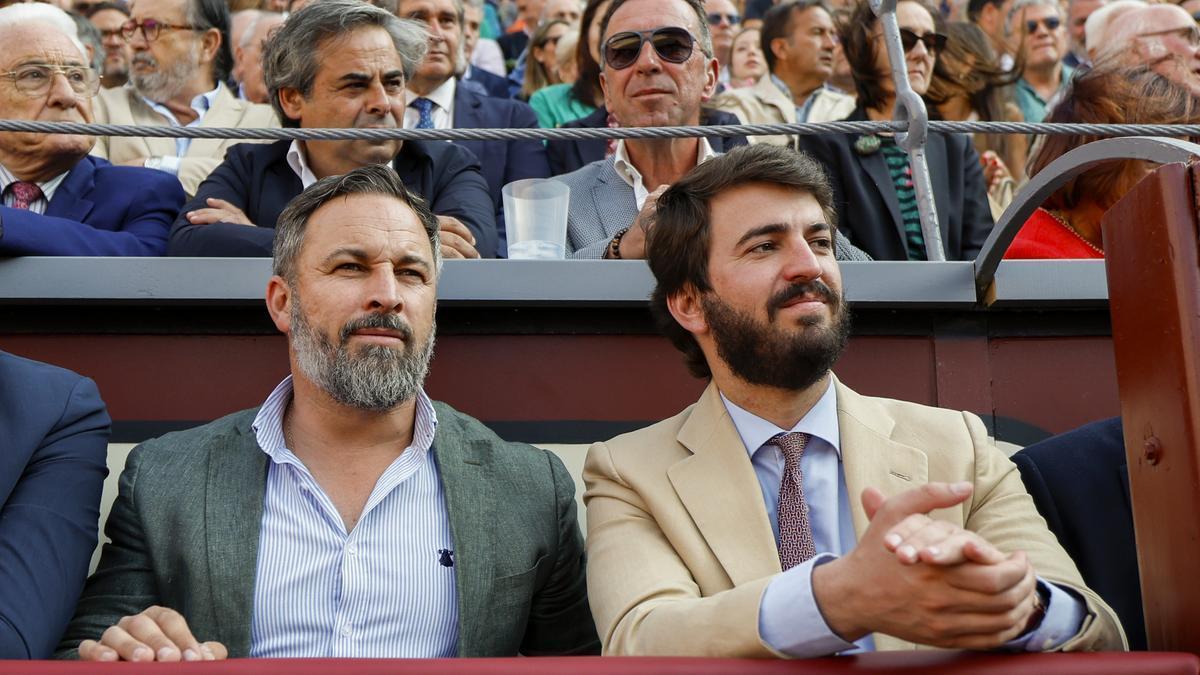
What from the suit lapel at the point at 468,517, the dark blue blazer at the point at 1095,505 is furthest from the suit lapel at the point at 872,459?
the suit lapel at the point at 468,517

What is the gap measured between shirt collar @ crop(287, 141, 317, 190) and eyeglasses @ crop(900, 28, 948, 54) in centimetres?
197

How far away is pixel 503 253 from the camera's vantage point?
3912mm

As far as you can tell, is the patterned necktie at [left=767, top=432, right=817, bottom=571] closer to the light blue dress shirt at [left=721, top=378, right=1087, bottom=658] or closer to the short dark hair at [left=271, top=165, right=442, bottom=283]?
the light blue dress shirt at [left=721, top=378, right=1087, bottom=658]

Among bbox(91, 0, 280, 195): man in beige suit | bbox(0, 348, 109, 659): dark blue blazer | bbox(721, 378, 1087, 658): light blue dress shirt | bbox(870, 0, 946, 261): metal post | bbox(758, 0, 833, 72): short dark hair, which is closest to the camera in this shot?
bbox(721, 378, 1087, 658): light blue dress shirt

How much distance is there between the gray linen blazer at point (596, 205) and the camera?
3.86 metres

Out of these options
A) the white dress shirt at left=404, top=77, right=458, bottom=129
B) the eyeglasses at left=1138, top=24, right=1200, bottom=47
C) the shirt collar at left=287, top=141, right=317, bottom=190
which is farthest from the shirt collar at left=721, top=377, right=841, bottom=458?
the white dress shirt at left=404, top=77, right=458, bottom=129

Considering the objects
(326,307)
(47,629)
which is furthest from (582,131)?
(47,629)

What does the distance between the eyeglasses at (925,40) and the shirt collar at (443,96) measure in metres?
1.50

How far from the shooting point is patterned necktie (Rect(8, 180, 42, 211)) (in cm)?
386

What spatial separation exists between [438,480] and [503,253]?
1074 mm

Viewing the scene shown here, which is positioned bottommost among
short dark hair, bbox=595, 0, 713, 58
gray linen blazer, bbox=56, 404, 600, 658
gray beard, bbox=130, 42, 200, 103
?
gray linen blazer, bbox=56, 404, 600, 658

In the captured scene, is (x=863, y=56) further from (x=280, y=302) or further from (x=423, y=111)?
(x=280, y=302)

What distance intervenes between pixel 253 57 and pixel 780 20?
2026mm

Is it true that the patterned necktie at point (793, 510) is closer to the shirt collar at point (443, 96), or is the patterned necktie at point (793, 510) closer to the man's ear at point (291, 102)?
the man's ear at point (291, 102)
